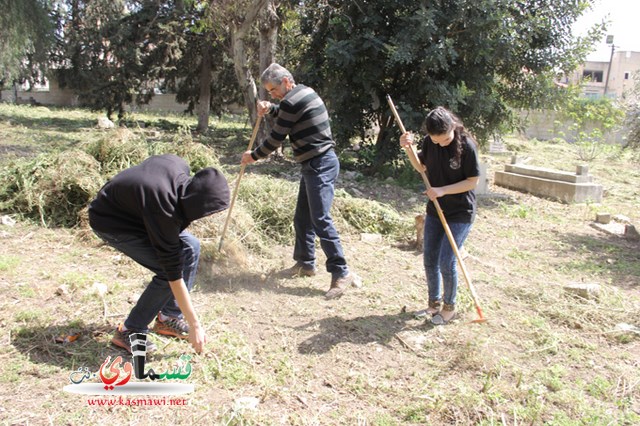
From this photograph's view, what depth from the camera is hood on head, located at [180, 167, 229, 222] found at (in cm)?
278

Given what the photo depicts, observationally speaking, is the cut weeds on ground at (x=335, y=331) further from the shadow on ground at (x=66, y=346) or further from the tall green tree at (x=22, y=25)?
the tall green tree at (x=22, y=25)

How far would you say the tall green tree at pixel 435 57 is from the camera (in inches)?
336

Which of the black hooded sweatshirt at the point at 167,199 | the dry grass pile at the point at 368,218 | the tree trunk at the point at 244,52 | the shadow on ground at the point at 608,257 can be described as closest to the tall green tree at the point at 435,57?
the tree trunk at the point at 244,52

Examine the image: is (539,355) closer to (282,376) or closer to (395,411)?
(395,411)

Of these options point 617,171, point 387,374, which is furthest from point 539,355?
point 617,171

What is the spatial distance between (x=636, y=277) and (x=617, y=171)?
9.10m

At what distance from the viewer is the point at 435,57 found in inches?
332

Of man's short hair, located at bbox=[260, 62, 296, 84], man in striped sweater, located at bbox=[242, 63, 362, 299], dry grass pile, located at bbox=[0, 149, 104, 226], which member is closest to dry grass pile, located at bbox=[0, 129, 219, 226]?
dry grass pile, located at bbox=[0, 149, 104, 226]

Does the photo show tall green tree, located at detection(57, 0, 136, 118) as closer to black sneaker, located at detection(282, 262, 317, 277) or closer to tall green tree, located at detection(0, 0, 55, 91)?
tall green tree, located at detection(0, 0, 55, 91)

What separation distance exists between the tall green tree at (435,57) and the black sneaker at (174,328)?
6.10 metres

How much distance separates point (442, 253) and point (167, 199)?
2.06 m

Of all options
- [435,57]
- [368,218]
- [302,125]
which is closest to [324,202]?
[302,125]

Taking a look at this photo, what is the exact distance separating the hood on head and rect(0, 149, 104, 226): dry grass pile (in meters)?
3.53

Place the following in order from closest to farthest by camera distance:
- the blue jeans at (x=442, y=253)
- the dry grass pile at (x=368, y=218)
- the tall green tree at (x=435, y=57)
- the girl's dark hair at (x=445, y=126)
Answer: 1. the girl's dark hair at (x=445, y=126)
2. the blue jeans at (x=442, y=253)
3. the dry grass pile at (x=368, y=218)
4. the tall green tree at (x=435, y=57)
